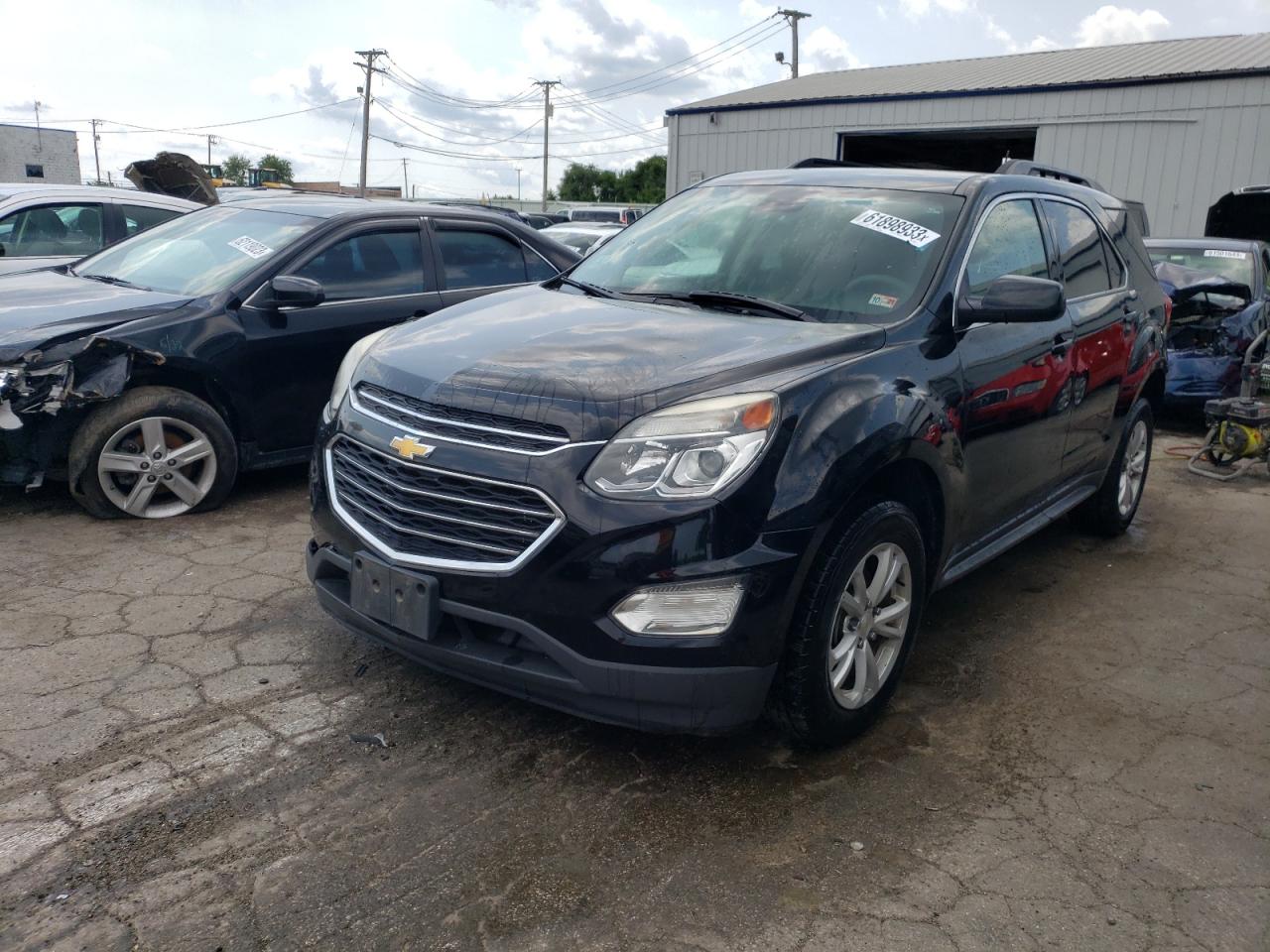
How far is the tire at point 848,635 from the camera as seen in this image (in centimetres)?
291

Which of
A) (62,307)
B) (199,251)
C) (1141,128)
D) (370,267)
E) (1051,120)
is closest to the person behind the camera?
(62,307)

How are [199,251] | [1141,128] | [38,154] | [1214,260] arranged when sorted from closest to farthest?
[199,251] → [1214,260] → [1141,128] → [38,154]

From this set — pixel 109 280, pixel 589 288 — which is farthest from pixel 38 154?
pixel 589 288

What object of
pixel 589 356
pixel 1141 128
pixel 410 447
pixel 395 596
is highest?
pixel 1141 128

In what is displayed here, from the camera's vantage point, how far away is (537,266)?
268 inches

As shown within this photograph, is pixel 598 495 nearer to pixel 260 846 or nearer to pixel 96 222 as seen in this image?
pixel 260 846

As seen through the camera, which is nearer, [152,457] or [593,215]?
[152,457]

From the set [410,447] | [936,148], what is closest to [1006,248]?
[410,447]

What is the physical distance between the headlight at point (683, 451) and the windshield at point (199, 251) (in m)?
3.54

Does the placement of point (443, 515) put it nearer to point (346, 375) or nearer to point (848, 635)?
point (346, 375)

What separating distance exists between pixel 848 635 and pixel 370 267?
3958 millimetres

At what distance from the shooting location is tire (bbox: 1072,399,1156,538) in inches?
211

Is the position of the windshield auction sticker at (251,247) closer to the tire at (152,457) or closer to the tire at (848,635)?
the tire at (152,457)

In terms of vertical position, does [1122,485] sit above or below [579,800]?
above
